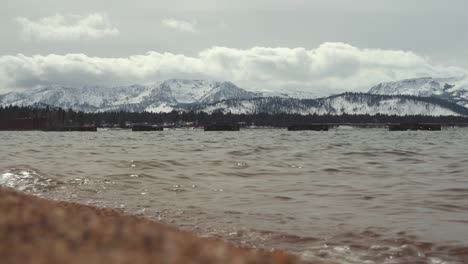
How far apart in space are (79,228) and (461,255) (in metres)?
8.47

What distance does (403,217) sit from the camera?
13422mm

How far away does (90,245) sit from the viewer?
113 inches

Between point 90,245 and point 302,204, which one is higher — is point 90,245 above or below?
above

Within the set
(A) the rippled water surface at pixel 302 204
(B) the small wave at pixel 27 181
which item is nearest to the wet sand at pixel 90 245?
(A) the rippled water surface at pixel 302 204

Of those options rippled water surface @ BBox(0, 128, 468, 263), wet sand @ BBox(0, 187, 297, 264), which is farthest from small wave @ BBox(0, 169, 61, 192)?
wet sand @ BBox(0, 187, 297, 264)

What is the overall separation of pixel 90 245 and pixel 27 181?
19.2 meters

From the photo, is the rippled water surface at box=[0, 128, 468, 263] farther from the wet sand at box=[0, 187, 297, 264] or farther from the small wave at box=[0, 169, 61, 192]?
the wet sand at box=[0, 187, 297, 264]

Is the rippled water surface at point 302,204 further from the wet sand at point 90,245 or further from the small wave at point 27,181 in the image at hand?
the wet sand at point 90,245

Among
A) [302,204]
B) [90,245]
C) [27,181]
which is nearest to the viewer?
[90,245]

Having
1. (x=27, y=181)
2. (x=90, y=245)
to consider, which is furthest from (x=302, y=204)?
(x=90, y=245)

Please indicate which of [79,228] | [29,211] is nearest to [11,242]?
[79,228]

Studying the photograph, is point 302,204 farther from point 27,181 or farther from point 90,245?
point 90,245

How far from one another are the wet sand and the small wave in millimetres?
15909

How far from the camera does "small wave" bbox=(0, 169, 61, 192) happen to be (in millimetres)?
18612
